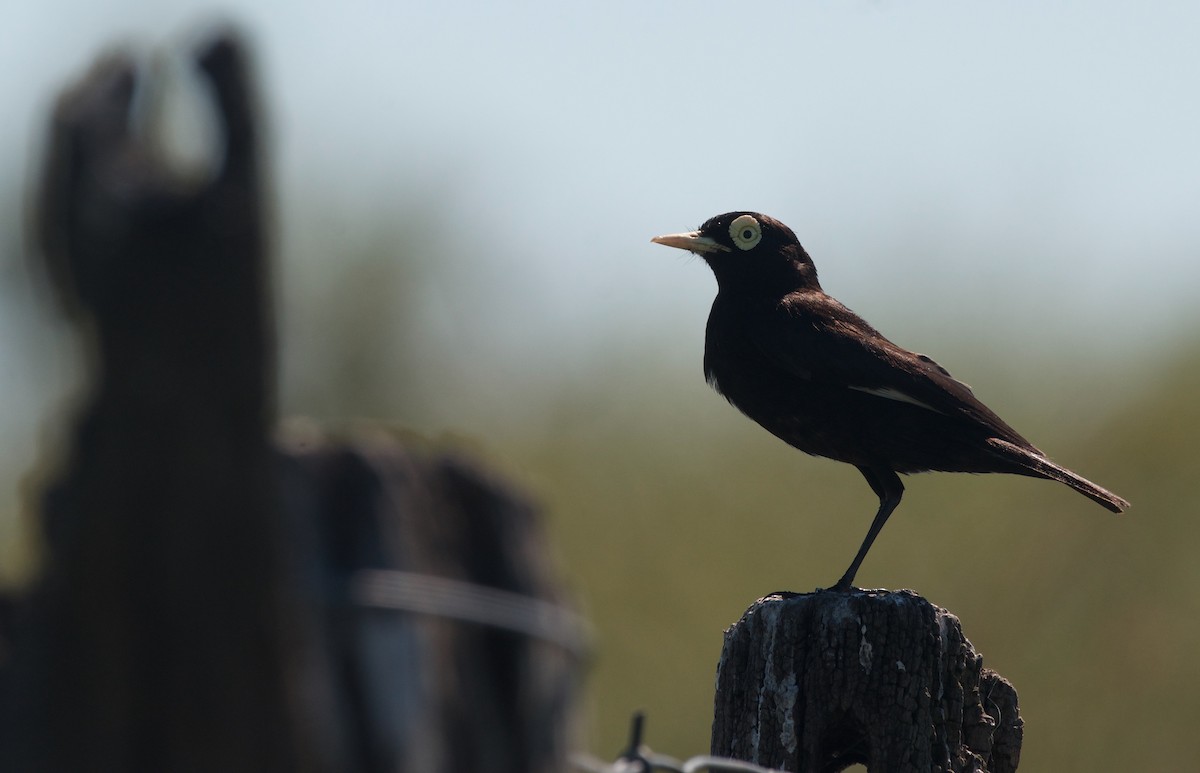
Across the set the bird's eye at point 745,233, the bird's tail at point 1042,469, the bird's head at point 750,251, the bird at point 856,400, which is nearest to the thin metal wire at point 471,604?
the bird at point 856,400

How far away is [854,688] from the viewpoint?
354 cm

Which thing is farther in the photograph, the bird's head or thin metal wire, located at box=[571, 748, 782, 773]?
the bird's head

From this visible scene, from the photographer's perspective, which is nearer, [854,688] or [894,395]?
[854,688]

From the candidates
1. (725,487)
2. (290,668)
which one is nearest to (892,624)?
(290,668)

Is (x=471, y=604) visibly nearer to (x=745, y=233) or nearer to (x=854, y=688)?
(x=854, y=688)

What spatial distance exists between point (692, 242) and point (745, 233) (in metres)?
0.24

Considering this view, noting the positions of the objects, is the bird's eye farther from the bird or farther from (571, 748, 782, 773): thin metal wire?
(571, 748, 782, 773): thin metal wire

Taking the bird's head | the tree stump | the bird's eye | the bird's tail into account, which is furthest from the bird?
the tree stump

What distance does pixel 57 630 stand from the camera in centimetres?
163

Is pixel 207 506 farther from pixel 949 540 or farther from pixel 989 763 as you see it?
pixel 949 540

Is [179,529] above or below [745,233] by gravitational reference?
below

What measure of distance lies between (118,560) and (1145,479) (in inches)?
612

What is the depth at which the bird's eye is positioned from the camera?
22.6 feet

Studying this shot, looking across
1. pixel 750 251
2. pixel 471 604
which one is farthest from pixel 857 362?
pixel 471 604
